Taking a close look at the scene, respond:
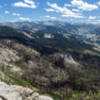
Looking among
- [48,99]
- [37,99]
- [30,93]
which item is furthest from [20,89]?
[48,99]

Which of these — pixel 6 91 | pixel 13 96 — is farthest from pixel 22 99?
pixel 6 91

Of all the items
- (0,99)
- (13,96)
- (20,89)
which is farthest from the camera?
(20,89)

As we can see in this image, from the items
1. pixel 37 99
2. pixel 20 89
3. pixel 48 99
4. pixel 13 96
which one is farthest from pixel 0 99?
pixel 48 99

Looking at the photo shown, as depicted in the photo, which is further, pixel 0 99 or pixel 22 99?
pixel 22 99

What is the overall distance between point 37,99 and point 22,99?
19.7 ft

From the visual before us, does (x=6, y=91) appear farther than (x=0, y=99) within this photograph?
Yes

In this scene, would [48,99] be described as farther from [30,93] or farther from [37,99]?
[30,93]

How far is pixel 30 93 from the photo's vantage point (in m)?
65.1

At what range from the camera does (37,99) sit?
6269cm

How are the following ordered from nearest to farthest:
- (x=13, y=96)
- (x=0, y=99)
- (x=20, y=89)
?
(x=0, y=99)
(x=13, y=96)
(x=20, y=89)

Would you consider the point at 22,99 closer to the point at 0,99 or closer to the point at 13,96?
the point at 13,96

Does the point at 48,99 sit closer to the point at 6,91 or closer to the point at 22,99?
the point at 22,99

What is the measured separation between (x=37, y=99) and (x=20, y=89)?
8744 millimetres

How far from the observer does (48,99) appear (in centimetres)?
6091
